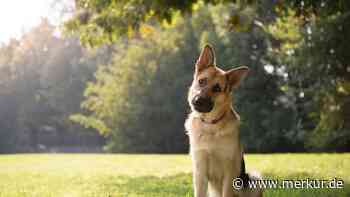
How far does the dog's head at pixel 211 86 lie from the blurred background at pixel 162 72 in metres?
5.67

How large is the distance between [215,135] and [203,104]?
36 cm

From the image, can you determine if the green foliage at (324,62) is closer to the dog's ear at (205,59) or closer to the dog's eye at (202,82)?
the dog's ear at (205,59)

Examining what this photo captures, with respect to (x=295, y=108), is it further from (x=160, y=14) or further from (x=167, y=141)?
(x=160, y=14)

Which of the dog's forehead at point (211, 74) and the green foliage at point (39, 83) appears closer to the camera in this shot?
the dog's forehead at point (211, 74)

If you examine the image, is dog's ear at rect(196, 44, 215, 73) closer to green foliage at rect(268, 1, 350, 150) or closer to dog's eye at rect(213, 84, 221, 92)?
dog's eye at rect(213, 84, 221, 92)

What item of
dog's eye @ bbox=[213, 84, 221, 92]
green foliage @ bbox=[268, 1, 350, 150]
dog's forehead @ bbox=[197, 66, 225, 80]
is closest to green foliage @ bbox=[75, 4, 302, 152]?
green foliage @ bbox=[268, 1, 350, 150]

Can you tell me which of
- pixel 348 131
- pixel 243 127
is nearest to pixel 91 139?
pixel 243 127

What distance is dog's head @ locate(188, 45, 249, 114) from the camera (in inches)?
220

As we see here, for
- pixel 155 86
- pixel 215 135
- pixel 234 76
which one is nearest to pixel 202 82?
pixel 234 76

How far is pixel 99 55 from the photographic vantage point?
171ft

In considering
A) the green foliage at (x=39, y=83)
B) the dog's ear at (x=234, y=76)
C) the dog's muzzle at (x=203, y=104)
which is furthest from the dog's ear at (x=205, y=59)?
the green foliage at (x=39, y=83)

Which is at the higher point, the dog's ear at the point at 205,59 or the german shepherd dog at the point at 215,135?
the dog's ear at the point at 205,59

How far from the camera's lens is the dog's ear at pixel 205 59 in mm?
5820

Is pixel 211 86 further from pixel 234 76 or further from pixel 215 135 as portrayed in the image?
pixel 215 135
